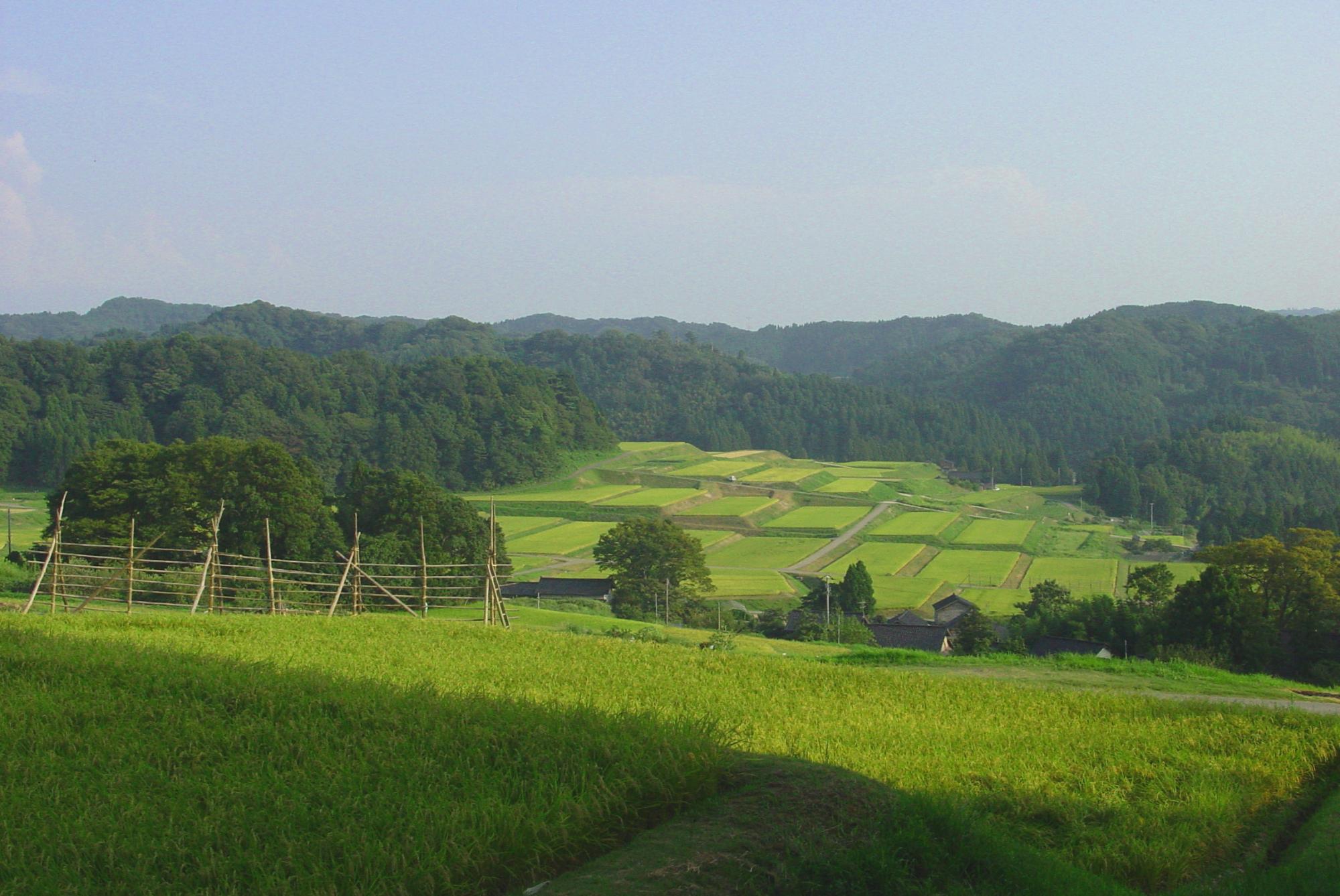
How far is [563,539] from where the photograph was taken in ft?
178

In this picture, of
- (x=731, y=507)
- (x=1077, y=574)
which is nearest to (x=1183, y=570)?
(x=1077, y=574)

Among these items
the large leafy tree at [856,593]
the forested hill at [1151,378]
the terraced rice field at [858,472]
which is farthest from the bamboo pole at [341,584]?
the forested hill at [1151,378]

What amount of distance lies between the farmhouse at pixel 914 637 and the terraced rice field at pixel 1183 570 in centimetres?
1567

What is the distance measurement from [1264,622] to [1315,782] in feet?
61.0

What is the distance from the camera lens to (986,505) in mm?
74438

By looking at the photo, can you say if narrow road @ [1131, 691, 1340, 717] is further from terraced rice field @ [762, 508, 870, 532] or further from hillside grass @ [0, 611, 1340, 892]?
terraced rice field @ [762, 508, 870, 532]

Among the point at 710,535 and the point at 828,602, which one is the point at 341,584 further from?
the point at 710,535

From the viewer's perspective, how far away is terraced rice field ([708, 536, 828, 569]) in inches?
1922

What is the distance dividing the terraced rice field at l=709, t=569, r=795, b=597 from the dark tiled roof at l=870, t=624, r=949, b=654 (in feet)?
29.8

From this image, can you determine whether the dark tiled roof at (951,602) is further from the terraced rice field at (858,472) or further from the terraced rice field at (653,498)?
the terraced rice field at (858,472)

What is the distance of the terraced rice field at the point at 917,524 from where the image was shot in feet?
190

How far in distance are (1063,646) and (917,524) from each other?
111ft

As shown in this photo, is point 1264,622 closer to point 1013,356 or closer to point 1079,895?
point 1079,895

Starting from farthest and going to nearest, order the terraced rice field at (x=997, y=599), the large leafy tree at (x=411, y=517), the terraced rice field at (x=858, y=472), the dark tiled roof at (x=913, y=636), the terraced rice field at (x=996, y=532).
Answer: the terraced rice field at (x=858, y=472) → the terraced rice field at (x=996, y=532) → the terraced rice field at (x=997, y=599) → the large leafy tree at (x=411, y=517) → the dark tiled roof at (x=913, y=636)
